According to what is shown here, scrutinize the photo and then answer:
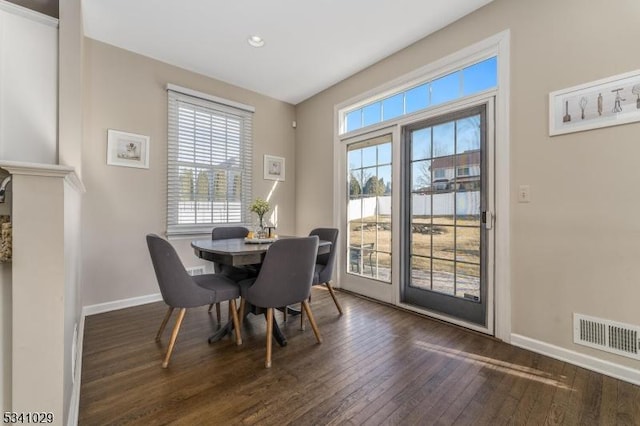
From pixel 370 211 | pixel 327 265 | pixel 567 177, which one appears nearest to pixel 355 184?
pixel 370 211

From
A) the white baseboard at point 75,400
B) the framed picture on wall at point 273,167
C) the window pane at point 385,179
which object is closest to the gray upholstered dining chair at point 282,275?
the white baseboard at point 75,400

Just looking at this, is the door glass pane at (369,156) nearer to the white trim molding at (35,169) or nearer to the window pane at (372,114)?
the window pane at (372,114)

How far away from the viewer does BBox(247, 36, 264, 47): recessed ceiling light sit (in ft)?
9.53

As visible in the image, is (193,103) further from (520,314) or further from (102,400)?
(520,314)

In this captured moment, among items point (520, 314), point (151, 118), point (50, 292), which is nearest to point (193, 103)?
point (151, 118)

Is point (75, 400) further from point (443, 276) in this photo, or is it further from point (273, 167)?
point (273, 167)

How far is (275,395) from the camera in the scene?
1608 mm

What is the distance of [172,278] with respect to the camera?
1919 mm

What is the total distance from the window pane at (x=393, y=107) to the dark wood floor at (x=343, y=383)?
2326 millimetres

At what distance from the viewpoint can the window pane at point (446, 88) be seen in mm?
2668

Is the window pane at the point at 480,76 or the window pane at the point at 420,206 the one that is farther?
the window pane at the point at 420,206

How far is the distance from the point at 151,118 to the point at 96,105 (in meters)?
0.51

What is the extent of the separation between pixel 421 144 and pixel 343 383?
7.78ft

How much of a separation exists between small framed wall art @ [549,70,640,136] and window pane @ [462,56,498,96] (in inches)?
20.5
